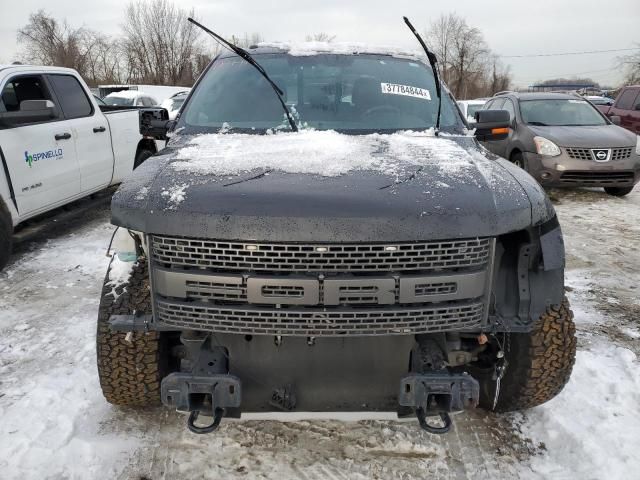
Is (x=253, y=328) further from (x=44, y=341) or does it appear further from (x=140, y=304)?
(x=44, y=341)

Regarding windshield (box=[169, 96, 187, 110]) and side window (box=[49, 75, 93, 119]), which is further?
windshield (box=[169, 96, 187, 110])

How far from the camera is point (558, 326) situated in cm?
247

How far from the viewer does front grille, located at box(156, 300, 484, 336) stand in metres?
1.95

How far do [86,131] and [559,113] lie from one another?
7.76m

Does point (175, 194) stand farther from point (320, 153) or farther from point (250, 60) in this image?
point (250, 60)

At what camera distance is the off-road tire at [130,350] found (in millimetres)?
2338

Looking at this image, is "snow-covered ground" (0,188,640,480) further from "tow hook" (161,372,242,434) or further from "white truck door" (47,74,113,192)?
"white truck door" (47,74,113,192)

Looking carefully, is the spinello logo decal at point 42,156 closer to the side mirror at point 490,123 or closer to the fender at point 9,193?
the fender at point 9,193

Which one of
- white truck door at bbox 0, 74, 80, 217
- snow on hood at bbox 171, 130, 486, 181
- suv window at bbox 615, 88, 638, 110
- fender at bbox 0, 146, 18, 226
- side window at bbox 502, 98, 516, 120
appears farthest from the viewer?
suv window at bbox 615, 88, 638, 110

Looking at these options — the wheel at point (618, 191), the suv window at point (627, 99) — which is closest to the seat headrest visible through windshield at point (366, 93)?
the wheel at point (618, 191)

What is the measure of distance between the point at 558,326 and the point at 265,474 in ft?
5.05

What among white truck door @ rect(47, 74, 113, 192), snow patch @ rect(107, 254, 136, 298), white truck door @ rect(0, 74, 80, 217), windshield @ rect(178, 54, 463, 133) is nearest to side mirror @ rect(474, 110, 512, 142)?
windshield @ rect(178, 54, 463, 133)

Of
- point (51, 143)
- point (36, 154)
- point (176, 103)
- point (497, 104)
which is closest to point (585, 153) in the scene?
point (497, 104)

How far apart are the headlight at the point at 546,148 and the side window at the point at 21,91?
23.0 ft
